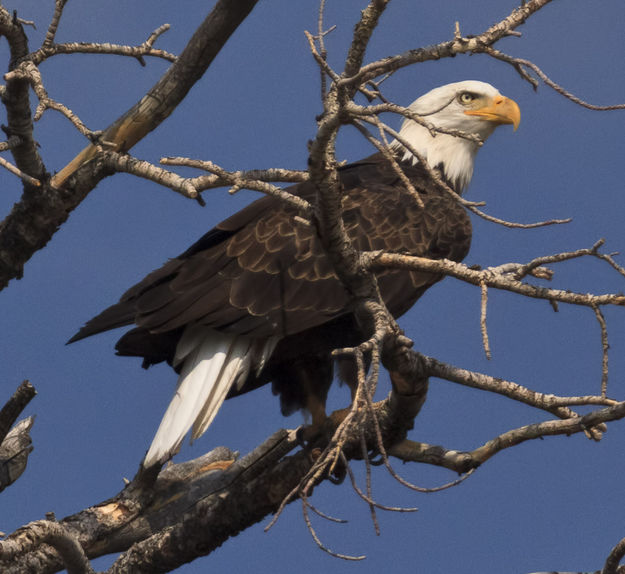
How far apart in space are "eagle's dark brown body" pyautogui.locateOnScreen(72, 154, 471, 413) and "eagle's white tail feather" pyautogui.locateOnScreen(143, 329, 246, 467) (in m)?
0.12

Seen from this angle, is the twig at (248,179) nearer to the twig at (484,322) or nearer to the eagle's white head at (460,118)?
the twig at (484,322)

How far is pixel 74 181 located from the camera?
4648mm

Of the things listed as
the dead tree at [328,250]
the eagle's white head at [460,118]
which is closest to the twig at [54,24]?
the dead tree at [328,250]

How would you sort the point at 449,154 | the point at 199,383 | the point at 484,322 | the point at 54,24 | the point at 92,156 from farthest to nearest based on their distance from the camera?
the point at 449,154 → the point at 199,383 → the point at 92,156 → the point at 54,24 → the point at 484,322

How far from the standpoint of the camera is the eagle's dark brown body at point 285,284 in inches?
200

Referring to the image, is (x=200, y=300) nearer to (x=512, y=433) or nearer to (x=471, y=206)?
(x=512, y=433)

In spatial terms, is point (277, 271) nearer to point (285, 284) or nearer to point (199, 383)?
point (285, 284)

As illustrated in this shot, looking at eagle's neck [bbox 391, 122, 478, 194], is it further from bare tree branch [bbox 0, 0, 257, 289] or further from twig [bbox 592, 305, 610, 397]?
twig [bbox 592, 305, 610, 397]

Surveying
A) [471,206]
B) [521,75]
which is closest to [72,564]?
[471,206]

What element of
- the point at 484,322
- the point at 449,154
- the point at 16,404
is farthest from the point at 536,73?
the point at 449,154

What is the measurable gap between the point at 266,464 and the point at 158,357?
0.80 meters

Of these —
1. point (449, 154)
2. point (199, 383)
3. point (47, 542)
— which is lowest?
point (47, 542)

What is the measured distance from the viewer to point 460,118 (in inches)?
261

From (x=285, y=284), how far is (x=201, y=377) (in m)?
0.63
